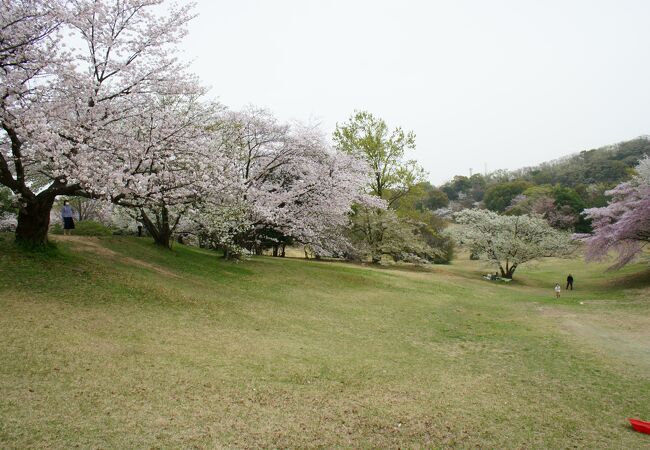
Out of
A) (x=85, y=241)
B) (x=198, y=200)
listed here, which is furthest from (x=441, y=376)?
(x=85, y=241)

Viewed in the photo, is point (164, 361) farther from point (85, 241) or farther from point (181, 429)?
point (85, 241)

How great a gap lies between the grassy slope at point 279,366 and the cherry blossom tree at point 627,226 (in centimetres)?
969

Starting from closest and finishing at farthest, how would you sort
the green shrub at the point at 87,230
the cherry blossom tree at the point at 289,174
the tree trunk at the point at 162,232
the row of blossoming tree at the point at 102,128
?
the row of blossoming tree at the point at 102,128, the tree trunk at the point at 162,232, the cherry blossom tree at the point at 289,174, the green shrub at the point at 87,230

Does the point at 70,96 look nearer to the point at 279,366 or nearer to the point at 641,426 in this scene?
the point at 279,366

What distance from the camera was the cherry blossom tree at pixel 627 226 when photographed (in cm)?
2497

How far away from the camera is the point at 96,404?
19.8ft

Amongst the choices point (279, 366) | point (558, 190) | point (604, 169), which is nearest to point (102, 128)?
point (279, 366)

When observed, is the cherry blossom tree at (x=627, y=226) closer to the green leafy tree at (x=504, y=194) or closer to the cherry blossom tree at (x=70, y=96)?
the cherry blossom tree at (x=70, y=96)

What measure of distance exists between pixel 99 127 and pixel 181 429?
9.70m

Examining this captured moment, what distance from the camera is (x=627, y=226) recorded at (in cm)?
2516

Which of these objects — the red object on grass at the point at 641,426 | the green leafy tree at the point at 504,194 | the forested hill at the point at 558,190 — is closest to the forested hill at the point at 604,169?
the forested hill at the point at 558,190

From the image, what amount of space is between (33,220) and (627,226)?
29220mm

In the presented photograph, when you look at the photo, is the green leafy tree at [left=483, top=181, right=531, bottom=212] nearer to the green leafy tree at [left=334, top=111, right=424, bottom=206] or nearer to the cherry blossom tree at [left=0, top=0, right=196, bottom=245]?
the green leafy tree at [left=334, top=111, right=424, bottom=206]

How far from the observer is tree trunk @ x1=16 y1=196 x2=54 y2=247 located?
43.4ft
